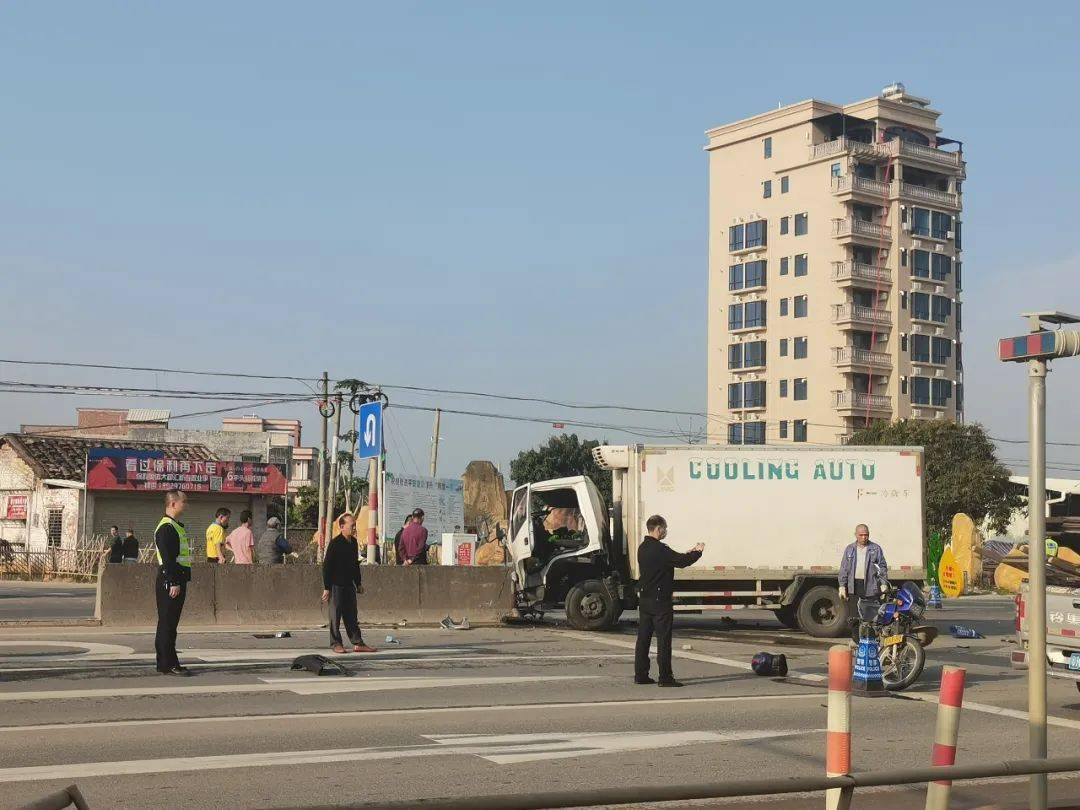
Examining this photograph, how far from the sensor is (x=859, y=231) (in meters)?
86.2

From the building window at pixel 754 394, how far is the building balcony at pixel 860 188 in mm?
13601

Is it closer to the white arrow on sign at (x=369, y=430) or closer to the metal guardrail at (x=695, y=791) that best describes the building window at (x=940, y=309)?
the white arrow on sign at (x=369, y=430)

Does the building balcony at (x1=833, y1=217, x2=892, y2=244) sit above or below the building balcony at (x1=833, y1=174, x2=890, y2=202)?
below

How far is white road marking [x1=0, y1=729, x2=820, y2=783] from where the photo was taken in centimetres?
859

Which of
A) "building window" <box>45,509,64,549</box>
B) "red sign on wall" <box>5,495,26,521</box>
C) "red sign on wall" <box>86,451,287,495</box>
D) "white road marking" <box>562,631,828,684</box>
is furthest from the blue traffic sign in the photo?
"red sign on wall" <box>5,495,26,521</box>

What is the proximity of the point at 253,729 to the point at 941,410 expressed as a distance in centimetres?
8415

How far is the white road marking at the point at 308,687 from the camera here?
1206 centimetres

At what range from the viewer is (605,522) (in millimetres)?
22109

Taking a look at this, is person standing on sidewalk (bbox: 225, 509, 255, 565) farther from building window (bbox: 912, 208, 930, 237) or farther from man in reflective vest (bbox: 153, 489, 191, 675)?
building window (bbox: 912, 208, 930, 237)

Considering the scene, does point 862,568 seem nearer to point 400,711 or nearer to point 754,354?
point 400,711

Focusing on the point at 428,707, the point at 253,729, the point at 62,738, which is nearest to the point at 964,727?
the point at 428,707

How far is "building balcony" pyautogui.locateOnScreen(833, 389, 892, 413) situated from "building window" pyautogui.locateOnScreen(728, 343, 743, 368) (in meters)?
8.05

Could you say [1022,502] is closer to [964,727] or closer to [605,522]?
[605,522]

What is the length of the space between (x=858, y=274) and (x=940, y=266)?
7.54m
